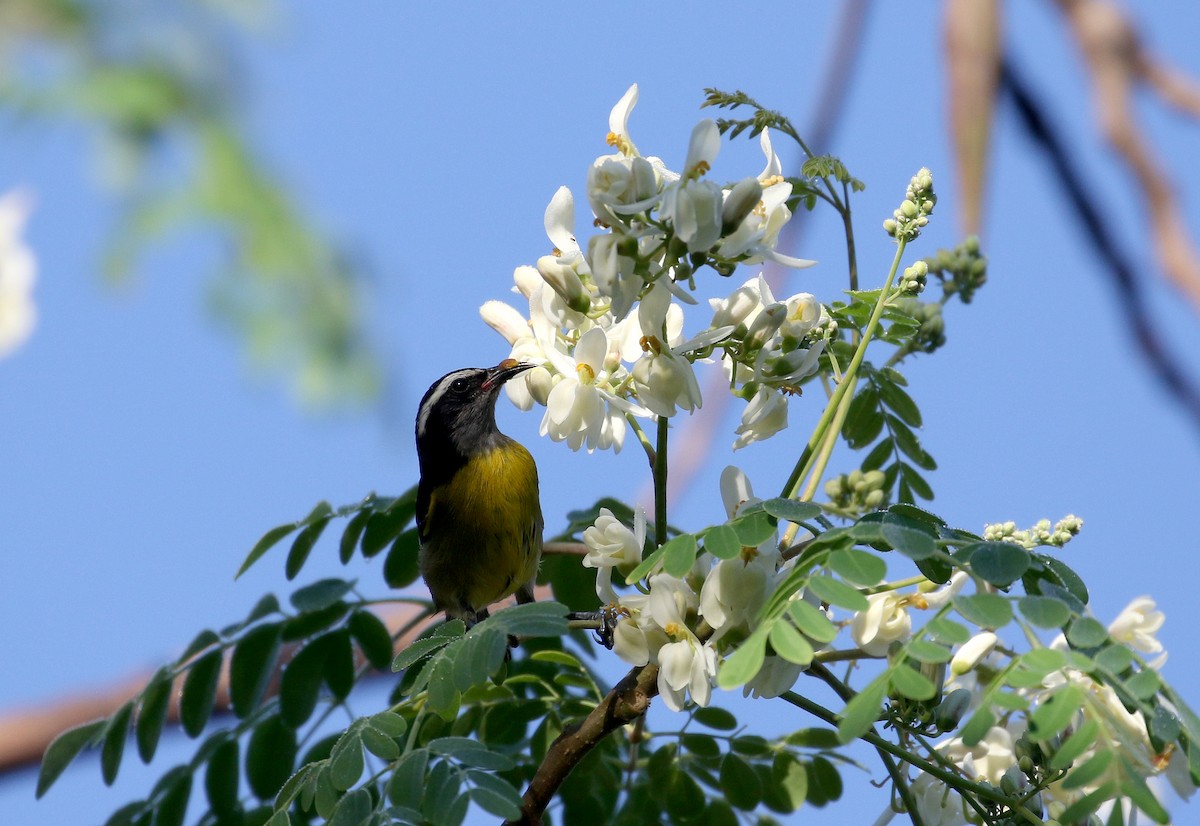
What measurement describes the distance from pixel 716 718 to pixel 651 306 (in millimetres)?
→ 1119

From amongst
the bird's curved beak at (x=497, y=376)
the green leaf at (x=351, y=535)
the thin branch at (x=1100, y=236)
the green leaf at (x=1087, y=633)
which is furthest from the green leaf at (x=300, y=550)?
the thin branch at (x=1100, y=236)

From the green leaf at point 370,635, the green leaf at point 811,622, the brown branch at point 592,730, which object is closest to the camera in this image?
the green leaf at point 811,622

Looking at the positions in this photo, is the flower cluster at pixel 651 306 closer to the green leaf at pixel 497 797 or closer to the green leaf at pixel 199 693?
the green leaf at pixel 497 797

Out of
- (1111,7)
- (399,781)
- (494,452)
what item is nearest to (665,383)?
(399,781)

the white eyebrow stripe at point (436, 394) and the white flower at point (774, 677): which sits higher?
the white eyebrow stripe at point (436, 394)

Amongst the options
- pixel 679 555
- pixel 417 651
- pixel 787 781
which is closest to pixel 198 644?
pixel 417 651

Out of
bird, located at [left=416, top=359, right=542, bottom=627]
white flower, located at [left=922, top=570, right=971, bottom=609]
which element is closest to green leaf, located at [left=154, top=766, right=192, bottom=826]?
bird, located at [left=416, top=359, right=542, bottom=627]

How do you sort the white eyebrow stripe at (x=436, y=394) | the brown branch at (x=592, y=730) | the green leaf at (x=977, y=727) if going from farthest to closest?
the white eyebrow stripe at (x=436, y=394)
the brown branch at (x=592, y=730)
the green leaf at (x=977, y=727)

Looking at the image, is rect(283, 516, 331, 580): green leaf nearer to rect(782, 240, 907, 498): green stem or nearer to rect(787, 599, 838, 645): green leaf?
rect(782, 240, 907, 498): green stem

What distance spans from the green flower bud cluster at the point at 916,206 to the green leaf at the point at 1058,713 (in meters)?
0.79

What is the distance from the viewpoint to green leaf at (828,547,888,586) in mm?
1589

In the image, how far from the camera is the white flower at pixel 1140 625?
205 centimetres

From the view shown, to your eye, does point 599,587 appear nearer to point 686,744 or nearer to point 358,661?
point 686,744

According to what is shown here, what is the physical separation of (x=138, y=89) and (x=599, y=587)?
10.5 ft
